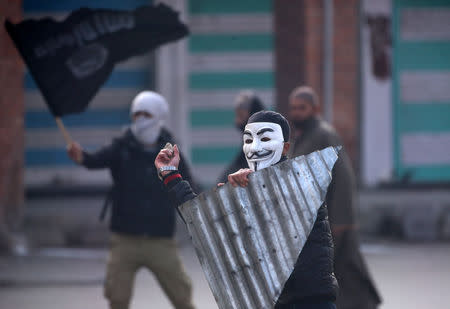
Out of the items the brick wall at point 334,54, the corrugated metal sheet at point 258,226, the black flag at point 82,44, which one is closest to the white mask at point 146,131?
the black flag at point 82,44

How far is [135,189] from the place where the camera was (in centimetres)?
779

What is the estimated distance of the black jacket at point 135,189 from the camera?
7.71 meters

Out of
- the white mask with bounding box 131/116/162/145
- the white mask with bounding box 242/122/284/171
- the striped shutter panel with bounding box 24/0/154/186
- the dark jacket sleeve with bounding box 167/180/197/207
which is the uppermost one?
the white mask with bounding box 242/122/284/171

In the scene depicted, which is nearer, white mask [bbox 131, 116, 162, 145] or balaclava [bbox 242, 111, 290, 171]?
balaclava [bbox 242, 111, 290, 171]

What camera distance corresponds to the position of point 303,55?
14.3 m

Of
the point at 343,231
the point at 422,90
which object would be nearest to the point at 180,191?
the point at 343,231

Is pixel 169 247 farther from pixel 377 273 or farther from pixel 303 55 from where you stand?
pixel 303 55

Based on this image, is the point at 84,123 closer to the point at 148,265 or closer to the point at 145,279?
the point at 145,279

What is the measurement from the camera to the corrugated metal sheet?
5.07m

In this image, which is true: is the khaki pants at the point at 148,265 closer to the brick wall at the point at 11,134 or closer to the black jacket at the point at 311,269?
the black jacket at the point at 311,269

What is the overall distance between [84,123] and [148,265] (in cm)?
737

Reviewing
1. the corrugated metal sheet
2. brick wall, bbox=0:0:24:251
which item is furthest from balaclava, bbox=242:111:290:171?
brick wall, bbox=0:0:24:251

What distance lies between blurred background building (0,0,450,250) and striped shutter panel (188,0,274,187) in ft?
0.05

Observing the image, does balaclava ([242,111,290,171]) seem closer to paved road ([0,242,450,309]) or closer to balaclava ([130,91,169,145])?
balaclava ([130,91,169,145])
